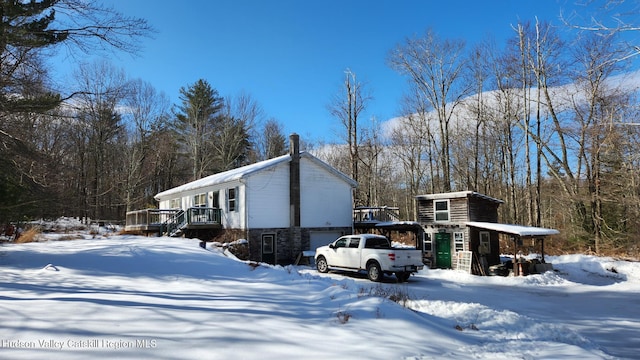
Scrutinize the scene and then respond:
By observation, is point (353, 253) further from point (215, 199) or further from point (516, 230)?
point (215, 199)

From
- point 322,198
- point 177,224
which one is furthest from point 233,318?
point 177,224

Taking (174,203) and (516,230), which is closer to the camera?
(516,230)

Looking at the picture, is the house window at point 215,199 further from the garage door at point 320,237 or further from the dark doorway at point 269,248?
the garage door at point 320,237

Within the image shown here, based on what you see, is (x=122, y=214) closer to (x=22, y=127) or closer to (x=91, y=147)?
(x=91, y=147)

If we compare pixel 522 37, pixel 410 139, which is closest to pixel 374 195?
pixel 410 139

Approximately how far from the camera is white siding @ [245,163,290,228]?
23391 mm

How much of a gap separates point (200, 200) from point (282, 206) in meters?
8.08

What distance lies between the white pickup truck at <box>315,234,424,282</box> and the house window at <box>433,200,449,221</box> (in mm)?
6924

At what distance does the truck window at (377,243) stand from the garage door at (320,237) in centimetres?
825

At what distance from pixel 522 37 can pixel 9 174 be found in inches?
1288

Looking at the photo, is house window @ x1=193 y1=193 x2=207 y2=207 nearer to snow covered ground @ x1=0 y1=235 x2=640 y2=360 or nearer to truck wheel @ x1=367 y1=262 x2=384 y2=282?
truck wheel @ x1=367 y1=262 x2=384 y2=282

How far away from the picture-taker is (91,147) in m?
37.5

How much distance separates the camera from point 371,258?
671 inches

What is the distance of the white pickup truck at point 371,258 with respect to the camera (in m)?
16.6
